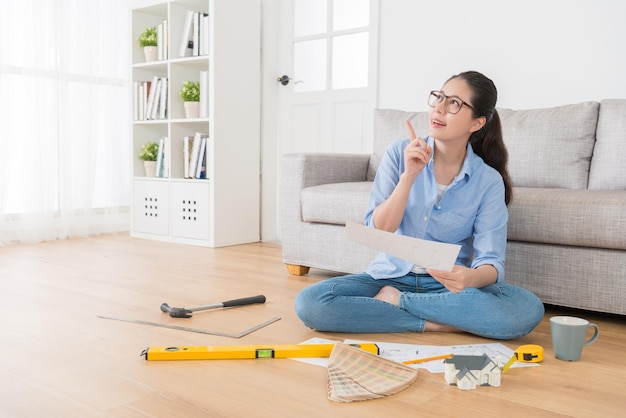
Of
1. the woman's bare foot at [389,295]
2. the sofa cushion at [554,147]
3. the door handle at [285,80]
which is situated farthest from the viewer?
the door handle at [285,80]

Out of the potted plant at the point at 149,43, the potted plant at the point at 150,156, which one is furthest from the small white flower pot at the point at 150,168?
the potted plant at the point at 149,43

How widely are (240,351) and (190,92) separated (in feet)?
8.49

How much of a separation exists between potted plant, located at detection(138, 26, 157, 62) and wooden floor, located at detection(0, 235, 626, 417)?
1.87m

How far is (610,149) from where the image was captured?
8.18ft

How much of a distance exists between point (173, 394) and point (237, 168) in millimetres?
2650

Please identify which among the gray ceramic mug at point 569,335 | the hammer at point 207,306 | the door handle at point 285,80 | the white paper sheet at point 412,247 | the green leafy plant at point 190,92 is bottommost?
the hammer at point 207,306

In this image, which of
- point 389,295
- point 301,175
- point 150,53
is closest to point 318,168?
point 301,175

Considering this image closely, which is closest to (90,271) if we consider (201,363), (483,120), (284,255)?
(284,255)

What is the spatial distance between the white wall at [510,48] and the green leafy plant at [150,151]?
152 cm

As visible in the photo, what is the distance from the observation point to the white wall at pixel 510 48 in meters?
2.94

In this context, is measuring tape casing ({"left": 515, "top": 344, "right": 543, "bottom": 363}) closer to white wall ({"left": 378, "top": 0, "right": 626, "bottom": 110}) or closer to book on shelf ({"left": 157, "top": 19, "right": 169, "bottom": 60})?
white wall ({"left": 378, "top": 0, "right": 626, "bottom": 110})

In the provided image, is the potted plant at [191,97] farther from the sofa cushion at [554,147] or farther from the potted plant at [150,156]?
the sofa cushion at [554,147]

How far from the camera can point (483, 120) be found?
6.08 feet

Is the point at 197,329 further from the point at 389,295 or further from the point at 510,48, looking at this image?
the point at 510,48
